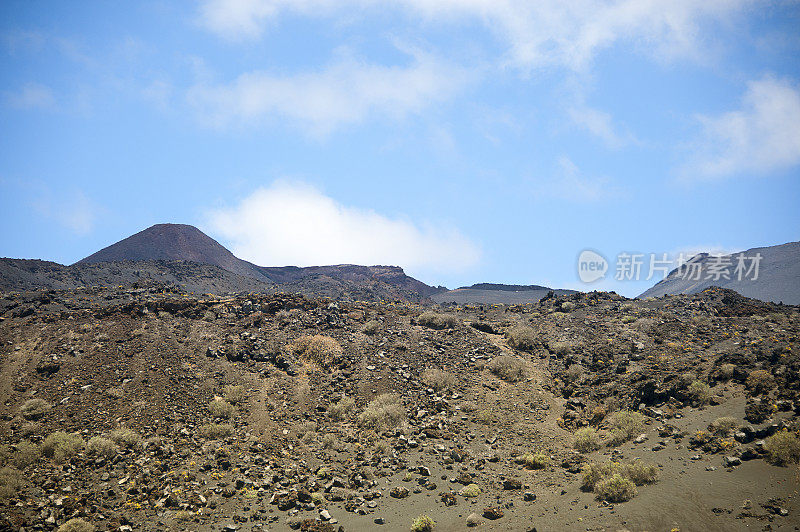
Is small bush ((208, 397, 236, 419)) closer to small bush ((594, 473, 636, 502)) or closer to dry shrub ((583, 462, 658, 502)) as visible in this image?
dry shrub ((583, 462, 658, 502))

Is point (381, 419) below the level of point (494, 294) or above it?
below

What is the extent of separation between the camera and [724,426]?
72.9 feet

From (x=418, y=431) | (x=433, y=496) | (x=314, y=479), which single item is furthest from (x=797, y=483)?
(x=314, y=479)

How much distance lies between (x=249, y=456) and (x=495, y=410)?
48.9 feet

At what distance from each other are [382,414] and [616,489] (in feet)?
44.7

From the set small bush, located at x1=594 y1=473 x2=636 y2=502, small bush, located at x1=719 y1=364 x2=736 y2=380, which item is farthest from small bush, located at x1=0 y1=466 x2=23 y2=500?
small bush, located at x1=719 y1=364 x2=736 y2=380

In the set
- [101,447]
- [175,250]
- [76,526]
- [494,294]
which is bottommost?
[76,526]

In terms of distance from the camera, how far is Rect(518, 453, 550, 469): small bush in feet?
78.8

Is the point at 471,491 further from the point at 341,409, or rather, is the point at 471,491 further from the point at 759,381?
the point at 759,381

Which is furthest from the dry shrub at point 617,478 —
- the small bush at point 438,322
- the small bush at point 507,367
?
the small bush at point 438,322

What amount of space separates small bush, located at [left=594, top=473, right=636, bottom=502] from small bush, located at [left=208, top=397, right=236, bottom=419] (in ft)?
65.5

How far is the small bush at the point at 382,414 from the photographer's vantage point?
28.4m

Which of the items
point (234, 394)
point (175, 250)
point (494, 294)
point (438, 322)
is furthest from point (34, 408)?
point (175, 250)

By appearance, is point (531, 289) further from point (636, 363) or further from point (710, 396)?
point (710, 396)
